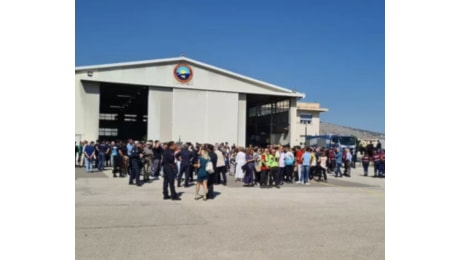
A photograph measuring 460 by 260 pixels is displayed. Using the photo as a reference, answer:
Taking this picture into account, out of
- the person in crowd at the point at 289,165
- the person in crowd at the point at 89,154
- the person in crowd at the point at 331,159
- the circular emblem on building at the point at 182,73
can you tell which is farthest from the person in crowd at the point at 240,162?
the circular emblem on building at the point at 182,73

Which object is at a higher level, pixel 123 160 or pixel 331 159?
pixel 123 160

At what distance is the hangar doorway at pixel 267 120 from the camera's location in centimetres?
4016

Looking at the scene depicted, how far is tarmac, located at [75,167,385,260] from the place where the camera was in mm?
5762

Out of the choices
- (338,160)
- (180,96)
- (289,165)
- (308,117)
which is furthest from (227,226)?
(308,117)

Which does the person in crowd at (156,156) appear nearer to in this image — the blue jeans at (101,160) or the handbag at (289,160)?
the blue jeans at (101,160)

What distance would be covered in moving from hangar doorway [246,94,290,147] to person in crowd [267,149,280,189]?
22568mm

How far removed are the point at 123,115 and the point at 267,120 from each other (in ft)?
81.2

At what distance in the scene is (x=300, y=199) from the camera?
11836 mm

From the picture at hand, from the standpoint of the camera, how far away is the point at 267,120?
1843 inches

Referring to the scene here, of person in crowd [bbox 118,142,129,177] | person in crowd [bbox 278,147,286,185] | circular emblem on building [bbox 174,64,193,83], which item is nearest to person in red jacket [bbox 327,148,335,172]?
person in crowd [bbox 278,147,286,185]

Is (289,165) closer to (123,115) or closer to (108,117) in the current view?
(123,115)
